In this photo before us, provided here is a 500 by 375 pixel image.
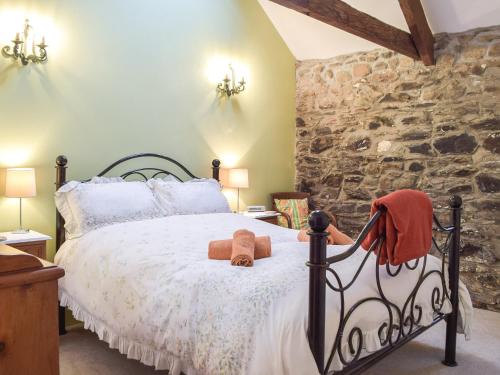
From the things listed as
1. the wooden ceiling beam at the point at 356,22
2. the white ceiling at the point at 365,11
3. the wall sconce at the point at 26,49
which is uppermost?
the white ceiling at the point at 365,11

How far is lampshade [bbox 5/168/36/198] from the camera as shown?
279 cm

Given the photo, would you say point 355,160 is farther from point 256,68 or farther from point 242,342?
point 242,342

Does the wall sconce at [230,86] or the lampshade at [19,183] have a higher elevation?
the wall sconce at [230,86]

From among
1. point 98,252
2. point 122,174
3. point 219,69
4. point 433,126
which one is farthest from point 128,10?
point 433,126

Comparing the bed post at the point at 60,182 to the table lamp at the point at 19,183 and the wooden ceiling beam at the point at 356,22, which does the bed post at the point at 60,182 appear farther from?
the wooden ceiling beam at the point at 356,22

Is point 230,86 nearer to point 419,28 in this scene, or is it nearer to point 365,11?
point 365,11

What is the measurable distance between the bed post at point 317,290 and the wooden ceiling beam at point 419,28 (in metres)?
2.83

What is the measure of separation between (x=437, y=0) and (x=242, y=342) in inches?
137

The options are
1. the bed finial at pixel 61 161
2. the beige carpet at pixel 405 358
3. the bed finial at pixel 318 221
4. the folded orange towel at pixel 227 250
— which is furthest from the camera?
the bed finial at pixel 61 161

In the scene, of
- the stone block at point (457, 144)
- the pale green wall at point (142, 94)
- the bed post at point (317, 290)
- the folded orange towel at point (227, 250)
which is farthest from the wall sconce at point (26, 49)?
the stone block at point (457, 144)

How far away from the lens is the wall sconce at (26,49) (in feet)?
9.65

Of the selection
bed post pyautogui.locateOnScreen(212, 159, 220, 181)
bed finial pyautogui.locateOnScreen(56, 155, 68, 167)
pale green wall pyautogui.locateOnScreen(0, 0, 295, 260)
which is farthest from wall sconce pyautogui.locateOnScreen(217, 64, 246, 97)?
bed finial pyautogui.locateOnScreen(56, 155, 68, 167)

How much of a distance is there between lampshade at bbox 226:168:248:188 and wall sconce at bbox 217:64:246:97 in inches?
31.0

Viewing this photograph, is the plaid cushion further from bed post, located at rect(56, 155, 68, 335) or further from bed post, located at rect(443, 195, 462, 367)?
bed post, located at rect(56, 155, 68, 335)
